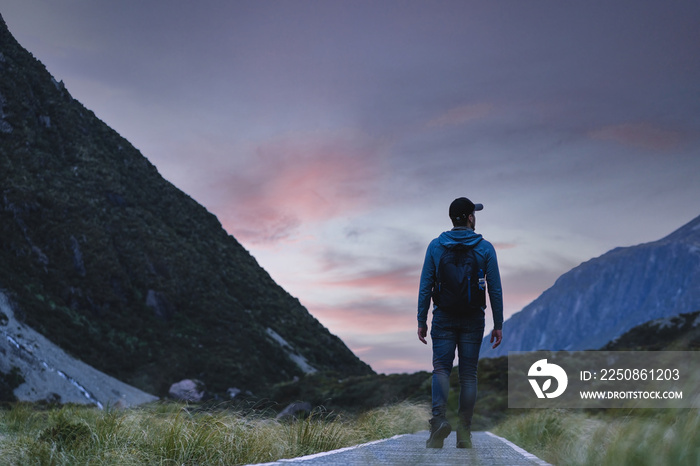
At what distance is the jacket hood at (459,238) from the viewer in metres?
6.58

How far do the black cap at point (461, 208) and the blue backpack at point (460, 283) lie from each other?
1.41 ft

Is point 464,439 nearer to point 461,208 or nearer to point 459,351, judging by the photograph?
point 459,351

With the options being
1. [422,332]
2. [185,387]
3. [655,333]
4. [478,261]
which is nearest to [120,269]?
[185,387]

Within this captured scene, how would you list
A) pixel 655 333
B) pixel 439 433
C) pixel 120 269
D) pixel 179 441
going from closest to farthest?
pixel 179 441, pixel 439 433, pixel 655 333, pixel 120 269

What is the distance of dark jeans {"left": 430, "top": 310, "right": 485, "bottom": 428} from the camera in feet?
21.4

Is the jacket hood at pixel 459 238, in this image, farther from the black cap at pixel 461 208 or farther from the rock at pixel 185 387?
the rock at pixel 185 387

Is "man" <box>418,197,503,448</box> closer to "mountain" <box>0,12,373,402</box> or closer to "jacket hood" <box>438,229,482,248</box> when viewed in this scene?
"jacket hood" <box>438,229,482,248</box>

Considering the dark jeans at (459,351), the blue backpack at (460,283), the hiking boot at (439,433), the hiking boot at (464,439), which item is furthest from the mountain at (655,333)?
the hiking boot at (439,433)

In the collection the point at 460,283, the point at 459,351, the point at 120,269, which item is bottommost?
the point at 459,351

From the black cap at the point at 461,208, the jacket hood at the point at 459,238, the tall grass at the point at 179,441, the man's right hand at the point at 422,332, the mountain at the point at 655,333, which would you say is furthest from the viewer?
the mountain at the point at 655,333

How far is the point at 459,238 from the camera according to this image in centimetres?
663

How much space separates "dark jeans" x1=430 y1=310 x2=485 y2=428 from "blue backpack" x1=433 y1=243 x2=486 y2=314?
131mm

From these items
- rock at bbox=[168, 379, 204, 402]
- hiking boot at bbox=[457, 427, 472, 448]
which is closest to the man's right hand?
hiking boot at bbox=[457, 427, 472, 448]

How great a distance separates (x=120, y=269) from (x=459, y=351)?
73.4 metres
